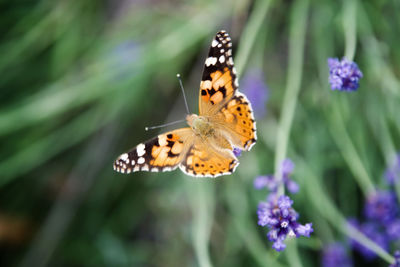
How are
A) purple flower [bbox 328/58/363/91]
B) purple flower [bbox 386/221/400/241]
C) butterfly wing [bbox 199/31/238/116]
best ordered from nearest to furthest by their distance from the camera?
purple flower [bbox 328/58/363/91], butterfly wing [bbox 199/31/238/116], purple flower [bbox 386/221/400/241]

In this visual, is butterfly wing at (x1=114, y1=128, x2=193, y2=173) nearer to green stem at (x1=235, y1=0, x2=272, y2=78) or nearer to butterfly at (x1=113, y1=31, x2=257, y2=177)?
butterfly at (x1=113, y1=31, x2=257, y2=177)

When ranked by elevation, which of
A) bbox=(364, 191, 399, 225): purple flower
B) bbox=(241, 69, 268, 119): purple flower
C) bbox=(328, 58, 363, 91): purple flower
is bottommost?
bbox=(364, 191, 399, 225): purple flower

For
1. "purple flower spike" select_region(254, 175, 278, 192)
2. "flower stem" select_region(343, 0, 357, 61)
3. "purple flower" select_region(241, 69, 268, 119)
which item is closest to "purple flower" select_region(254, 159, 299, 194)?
"purple flower spike" select_region(254, 175, 278, 192)

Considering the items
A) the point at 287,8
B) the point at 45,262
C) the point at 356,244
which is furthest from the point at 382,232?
the point at 45,262

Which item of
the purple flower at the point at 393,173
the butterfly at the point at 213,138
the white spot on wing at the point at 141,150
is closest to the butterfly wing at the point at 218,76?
the butterfly at the point at 213,138

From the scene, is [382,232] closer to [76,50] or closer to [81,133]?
[81,133]

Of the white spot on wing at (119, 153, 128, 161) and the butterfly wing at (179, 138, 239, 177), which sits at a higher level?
the white spot on wing at (119, 153, 128, 161)

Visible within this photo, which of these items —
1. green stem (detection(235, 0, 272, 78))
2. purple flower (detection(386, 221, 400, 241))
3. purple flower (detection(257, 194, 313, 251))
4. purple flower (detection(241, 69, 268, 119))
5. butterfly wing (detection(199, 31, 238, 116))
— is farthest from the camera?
purple flower (detection(241, 69, 268, 119))
